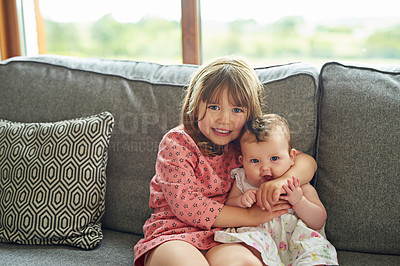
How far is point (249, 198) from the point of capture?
129 centimetres

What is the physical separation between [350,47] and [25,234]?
1606 millimetres

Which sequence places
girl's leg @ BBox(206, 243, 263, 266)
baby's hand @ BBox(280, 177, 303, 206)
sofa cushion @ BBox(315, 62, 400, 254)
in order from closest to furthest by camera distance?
girl's leg @ BBox(206, 243, 263, 266), baby's hand @ BBox(280, 177, 303, 206), sofa cushion @ BBox(315, 62, 400, 254)

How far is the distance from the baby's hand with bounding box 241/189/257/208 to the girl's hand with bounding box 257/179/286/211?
17 millimetres

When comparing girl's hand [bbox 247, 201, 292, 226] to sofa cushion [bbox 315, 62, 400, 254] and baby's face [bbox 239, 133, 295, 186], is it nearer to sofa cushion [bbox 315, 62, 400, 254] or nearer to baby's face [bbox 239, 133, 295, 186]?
baby's face [bbox 239, 133, 295, 186]

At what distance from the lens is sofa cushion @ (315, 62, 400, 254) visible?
1.36 m

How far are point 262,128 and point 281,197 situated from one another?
23 centimetres

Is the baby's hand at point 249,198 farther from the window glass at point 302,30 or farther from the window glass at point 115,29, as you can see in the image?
the window glass at point 115,29

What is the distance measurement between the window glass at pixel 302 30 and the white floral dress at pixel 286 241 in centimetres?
94

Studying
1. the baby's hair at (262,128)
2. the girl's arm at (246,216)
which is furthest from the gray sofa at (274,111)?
the girl's arm at (246,216)

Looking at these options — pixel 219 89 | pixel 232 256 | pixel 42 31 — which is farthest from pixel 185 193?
pixel 42 31

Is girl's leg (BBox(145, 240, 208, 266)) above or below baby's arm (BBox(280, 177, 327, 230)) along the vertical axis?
below

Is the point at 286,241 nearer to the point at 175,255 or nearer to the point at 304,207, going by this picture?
the point at 304,207

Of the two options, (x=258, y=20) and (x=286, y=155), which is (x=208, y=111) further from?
(x=258, y=20)

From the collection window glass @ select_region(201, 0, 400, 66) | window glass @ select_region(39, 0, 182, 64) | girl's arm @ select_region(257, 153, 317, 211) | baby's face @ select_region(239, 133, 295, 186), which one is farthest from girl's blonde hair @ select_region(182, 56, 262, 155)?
window glass @ select_region(39, 0, 182, 64)
